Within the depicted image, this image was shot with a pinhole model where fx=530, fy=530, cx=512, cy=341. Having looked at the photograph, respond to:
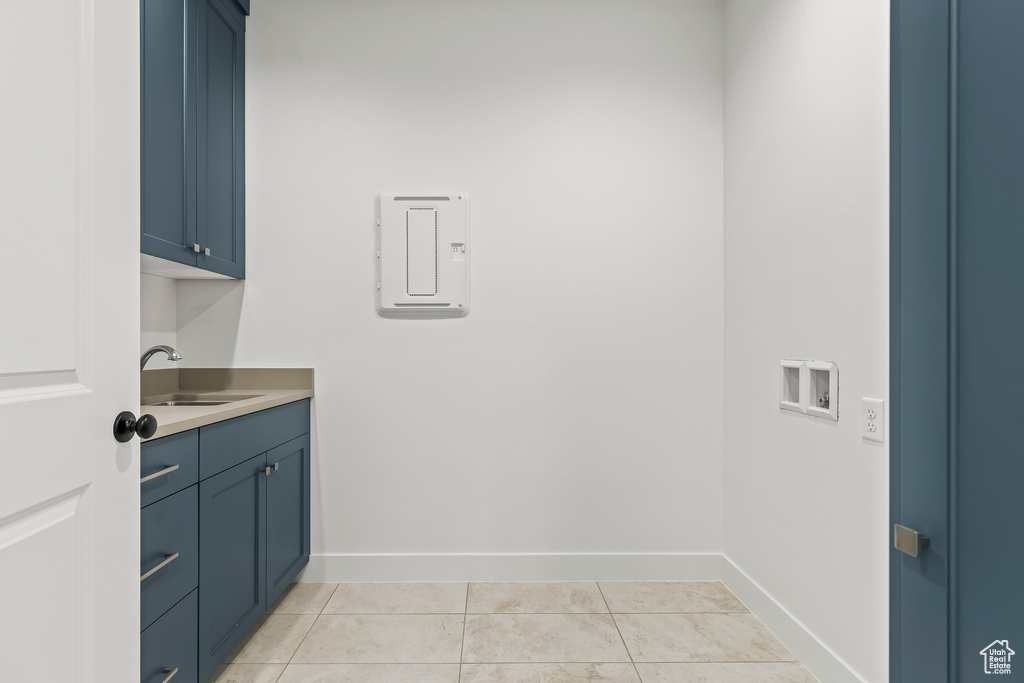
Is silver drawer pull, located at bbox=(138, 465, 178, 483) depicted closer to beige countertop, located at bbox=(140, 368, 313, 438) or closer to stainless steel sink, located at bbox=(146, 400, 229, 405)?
beige countertop, located at bbox=(140, 368, 313, 438)

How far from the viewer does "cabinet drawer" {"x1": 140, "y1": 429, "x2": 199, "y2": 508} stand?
1.26 meters

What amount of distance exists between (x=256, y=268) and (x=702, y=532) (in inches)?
94.6

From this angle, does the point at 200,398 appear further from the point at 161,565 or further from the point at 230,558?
the point at 161,565

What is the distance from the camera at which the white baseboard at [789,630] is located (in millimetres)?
1630

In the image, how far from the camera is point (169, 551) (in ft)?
4.49
